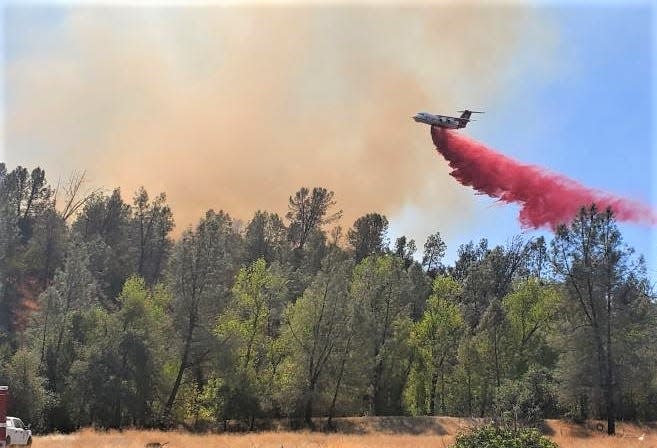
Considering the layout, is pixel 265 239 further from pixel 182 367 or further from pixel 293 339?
pixel 182 367

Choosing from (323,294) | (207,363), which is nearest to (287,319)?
(323,294)

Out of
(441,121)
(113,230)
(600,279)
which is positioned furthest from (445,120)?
(113,230)

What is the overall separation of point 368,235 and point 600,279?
35.8 m

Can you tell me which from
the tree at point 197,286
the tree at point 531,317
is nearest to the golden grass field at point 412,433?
the tree at point 197,286

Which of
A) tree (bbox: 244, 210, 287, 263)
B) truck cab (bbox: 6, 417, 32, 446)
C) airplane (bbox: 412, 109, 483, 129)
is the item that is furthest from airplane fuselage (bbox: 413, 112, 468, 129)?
tree (bbox: 244, 210, 287, 263)

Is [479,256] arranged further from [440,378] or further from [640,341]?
[640,341]

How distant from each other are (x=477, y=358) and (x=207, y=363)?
27.0 meters

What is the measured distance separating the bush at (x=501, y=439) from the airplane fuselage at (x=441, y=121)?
1188 inches

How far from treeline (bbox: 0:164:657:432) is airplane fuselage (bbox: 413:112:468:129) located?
14396mm

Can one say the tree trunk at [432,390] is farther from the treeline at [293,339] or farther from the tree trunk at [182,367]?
the tree trunk at [182,367]

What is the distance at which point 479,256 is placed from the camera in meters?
95.4

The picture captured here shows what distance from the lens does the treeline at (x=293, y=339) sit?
4897 centimetres

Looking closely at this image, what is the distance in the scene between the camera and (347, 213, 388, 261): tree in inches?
3314

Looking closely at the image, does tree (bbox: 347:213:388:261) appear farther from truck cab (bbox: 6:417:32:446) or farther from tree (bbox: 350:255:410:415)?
truck cab (bbox: 6:417:32:446)
